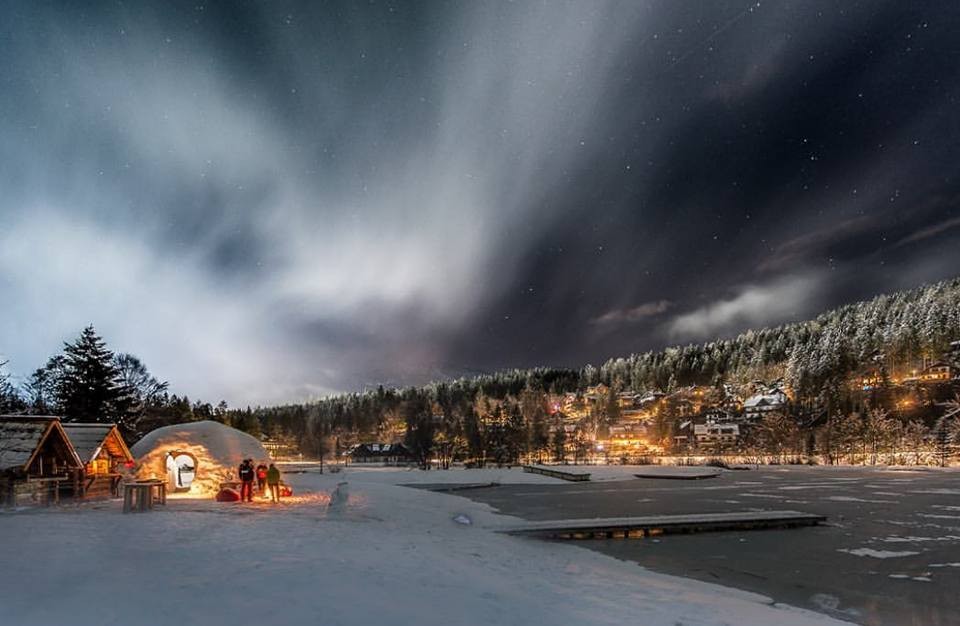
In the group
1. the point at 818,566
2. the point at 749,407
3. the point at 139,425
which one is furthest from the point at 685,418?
the point at 818,566

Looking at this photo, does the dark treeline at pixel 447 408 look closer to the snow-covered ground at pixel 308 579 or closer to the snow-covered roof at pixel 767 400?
the snow-covered roof at pixel 767 400

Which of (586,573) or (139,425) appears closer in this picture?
(586,573)

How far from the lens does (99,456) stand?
26.7 m

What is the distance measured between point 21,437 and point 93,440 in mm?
4041

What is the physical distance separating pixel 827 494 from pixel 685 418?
130m

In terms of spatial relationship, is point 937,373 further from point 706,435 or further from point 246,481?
point 246,481

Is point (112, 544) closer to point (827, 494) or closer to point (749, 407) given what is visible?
point (827, 494)

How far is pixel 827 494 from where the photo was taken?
43562mm

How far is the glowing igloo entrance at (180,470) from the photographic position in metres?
26.7

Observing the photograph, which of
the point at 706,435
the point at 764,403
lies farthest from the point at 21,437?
the point at 764,403

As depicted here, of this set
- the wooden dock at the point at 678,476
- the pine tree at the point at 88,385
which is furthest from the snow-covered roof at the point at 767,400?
the pine tree at the point at 88,385

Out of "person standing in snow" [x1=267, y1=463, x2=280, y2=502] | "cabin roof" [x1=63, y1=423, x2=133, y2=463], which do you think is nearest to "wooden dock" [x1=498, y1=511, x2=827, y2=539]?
"person standing in snow" [x1=267, y1=463, x2=280, y2=502]

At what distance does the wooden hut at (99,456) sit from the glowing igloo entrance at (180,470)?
1931 mm

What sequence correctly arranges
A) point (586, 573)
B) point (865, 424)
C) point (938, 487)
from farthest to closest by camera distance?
point (865, 424) < point (938, 487) < point (586, 573)
